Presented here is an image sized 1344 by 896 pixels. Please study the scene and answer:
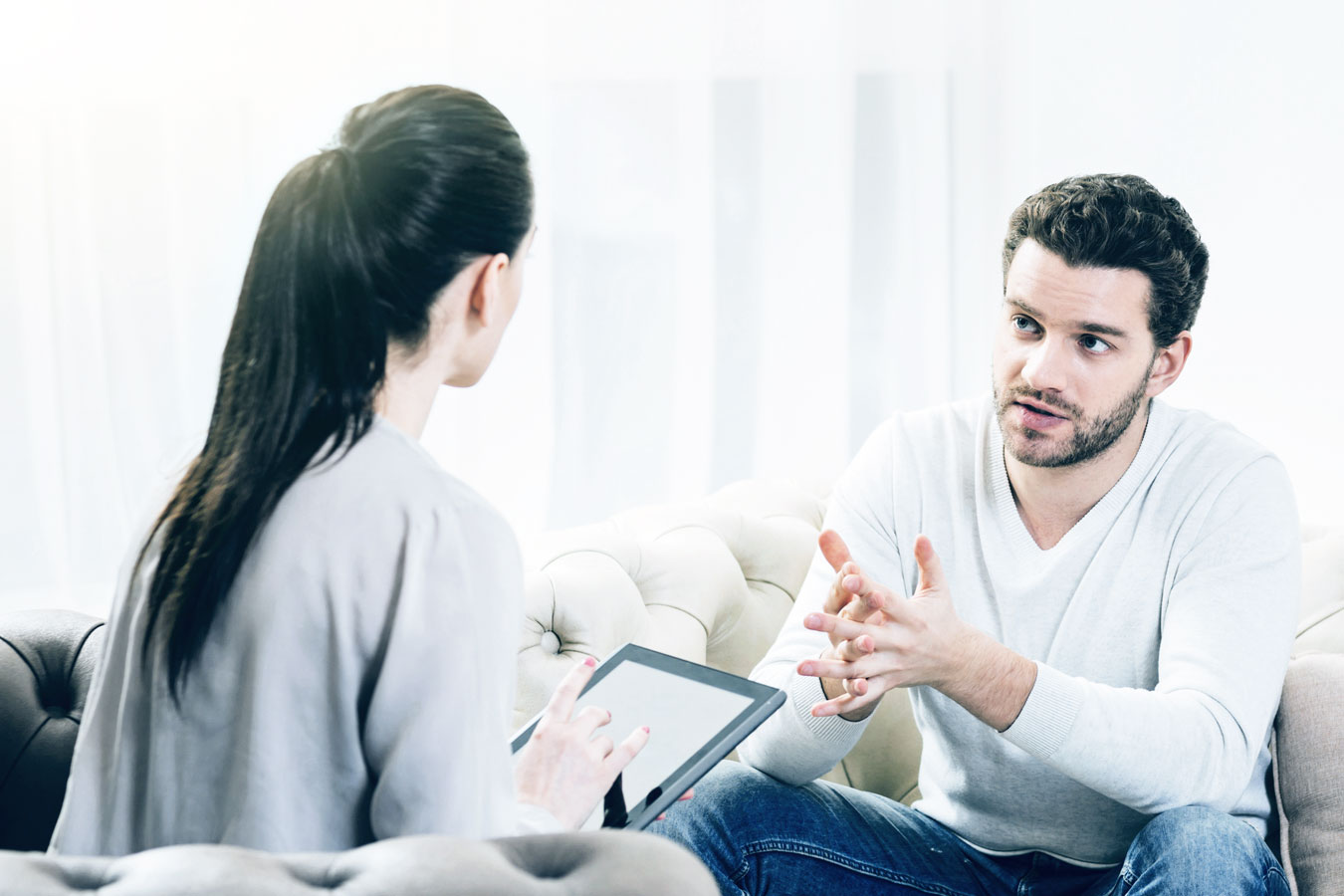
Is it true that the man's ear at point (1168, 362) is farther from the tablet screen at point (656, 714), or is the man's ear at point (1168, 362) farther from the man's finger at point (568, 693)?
the man's finger at point (568, 693)

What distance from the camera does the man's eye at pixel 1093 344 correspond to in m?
1.36

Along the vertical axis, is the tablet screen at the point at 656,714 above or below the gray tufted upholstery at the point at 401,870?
below

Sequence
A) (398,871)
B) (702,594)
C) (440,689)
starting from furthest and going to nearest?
(702,594), (440,689), (398,871)

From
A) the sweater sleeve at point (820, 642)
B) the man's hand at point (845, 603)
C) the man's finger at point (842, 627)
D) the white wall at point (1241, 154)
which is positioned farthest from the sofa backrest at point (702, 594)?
the white wall at point (1241, 154)

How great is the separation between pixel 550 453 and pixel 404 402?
1.35 m

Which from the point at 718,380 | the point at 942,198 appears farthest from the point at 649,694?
the point at 942,198

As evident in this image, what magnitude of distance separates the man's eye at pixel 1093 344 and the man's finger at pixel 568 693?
752mm

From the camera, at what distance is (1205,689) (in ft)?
3.89

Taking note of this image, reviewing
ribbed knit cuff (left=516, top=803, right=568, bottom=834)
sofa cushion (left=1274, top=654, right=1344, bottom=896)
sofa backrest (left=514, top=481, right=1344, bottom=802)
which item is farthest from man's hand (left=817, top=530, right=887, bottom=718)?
sofa cushion (left=1274, top=654, right=1344, bottom=896)

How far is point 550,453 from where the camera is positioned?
2.15 meters

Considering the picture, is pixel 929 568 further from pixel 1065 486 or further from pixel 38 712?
pixel 38 712

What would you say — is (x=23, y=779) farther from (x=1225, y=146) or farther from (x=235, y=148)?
(x=1225, y=146)

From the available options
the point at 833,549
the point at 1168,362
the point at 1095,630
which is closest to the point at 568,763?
the point at 833,549

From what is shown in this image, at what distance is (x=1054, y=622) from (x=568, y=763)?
699 mm
